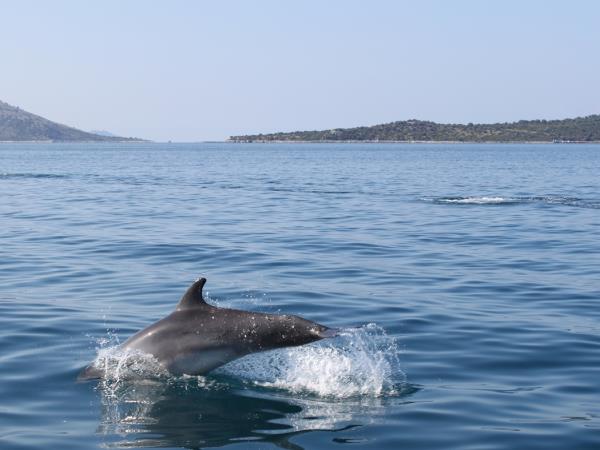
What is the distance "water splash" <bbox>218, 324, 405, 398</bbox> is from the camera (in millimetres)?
11859

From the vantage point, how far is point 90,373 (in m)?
12.3

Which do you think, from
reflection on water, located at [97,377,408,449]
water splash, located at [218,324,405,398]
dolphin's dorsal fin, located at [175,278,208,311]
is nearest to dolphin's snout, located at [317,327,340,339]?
water splash, located at [218,324,405,398]

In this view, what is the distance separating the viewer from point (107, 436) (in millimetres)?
10062

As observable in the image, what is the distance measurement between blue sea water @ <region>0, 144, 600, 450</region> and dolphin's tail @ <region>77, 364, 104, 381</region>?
131mm

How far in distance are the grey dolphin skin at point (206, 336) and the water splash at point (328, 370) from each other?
646 millimetres

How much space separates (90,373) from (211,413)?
2188mm

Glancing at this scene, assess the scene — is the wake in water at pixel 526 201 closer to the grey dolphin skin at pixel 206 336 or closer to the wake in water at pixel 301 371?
the wake in water at pixel 301 371

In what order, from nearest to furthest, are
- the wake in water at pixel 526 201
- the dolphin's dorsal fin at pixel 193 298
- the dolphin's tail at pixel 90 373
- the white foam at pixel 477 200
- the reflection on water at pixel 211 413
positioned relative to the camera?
the reflection on water at pixel 211 413 < the dolphin's dorsal fin at pixel 193 298 < the dolphin's tail at pixel 90 373 < the wake in water at pixel 526 201 < the white foam at pixel 477 200

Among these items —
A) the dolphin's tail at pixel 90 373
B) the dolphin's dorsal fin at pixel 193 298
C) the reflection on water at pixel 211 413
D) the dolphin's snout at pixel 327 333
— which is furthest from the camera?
the dolphin's tail at pixel 90 373

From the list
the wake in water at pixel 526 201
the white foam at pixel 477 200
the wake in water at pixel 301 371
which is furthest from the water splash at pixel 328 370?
the white foam at pixel 477 200

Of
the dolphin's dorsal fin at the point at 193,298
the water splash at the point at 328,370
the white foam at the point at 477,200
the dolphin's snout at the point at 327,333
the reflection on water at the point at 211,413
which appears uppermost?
the dolphin's dorsal fin at the point at 193,298

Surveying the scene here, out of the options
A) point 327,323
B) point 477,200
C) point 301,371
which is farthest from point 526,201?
point 301,371

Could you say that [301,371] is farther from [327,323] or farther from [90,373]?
[327,323]

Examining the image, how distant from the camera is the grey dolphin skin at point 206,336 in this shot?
11.6 metres
